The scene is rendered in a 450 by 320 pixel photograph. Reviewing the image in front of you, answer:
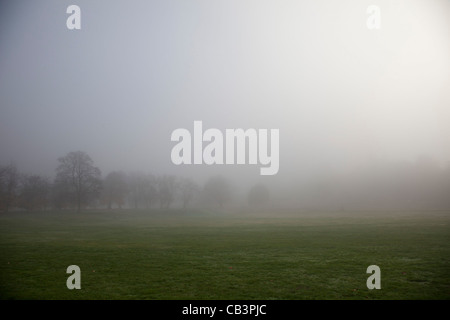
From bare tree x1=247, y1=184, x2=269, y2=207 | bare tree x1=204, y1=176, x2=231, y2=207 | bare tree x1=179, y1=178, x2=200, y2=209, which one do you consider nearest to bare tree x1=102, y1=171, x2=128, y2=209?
bare tree x1=179, y1=178, x2=200, y2=209

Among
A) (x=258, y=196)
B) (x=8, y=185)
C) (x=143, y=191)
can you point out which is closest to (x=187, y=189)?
(x=143, y=191)

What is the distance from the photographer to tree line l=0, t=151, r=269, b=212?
261ft

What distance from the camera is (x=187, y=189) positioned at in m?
114

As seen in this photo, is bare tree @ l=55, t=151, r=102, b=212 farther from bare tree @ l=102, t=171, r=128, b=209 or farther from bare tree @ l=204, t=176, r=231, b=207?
bare tree @ l=204, t=176, r=231, b=207

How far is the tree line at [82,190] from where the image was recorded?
261 ft

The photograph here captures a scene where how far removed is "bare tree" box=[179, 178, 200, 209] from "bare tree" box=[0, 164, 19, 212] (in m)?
52.9

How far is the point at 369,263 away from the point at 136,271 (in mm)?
14181

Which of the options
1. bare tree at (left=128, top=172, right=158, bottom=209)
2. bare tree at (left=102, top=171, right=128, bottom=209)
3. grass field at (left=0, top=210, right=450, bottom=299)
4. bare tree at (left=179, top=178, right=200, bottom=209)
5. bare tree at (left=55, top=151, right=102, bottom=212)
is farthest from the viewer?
bare tree at (left=179, top=178, right=200, bottom=209)

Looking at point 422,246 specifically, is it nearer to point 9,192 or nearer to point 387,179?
point 9,192

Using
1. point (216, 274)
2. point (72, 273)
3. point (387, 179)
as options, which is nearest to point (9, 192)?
point (72, 273)

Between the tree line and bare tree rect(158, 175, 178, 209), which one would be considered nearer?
the tree line

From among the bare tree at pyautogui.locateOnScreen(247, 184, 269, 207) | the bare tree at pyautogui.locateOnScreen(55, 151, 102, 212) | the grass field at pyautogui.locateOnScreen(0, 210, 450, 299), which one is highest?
the bare tree at pyautogui.locateOnScreen(55, 151, 102, 212)

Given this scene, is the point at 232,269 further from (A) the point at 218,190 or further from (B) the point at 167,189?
(B) the point at 167,189

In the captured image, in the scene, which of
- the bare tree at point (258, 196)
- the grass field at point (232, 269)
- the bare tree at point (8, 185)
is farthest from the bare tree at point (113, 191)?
the grass field at point (232, 269)
